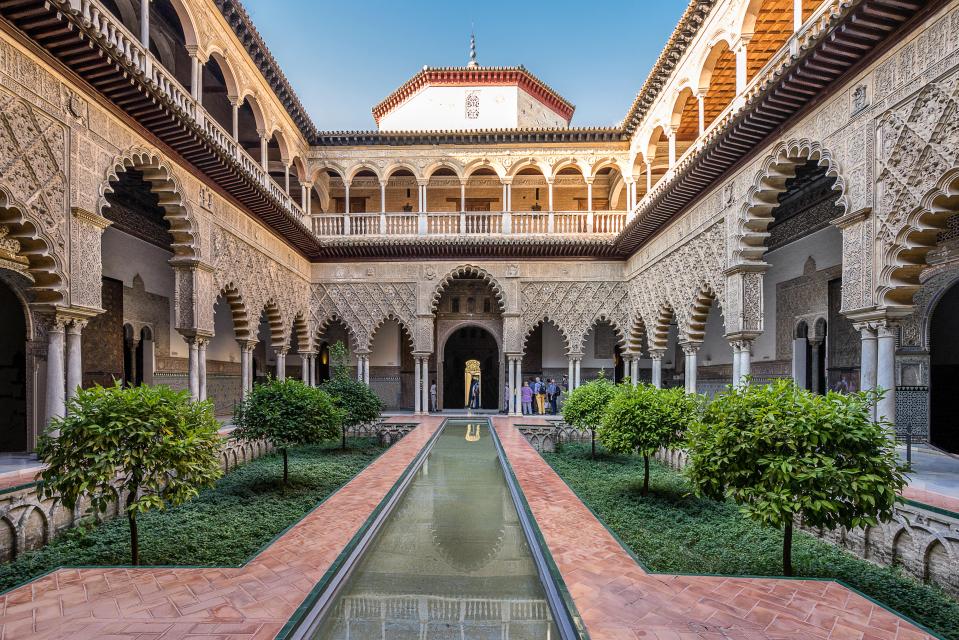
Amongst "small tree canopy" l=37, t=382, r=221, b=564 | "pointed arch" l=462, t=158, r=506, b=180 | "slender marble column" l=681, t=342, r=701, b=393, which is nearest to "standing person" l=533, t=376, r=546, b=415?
"slender marble column" l=681, t=342, r=701, b=393

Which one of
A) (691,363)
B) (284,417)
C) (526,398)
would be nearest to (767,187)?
(691,363)

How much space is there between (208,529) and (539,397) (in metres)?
11.9

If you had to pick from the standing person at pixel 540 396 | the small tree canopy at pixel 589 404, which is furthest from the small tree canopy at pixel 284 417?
the standing person at pixel 540 396

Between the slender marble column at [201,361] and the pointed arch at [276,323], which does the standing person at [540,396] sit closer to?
the pointed arch at [276,323]

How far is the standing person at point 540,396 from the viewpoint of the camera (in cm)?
1644

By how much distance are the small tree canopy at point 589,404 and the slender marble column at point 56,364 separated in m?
7.54

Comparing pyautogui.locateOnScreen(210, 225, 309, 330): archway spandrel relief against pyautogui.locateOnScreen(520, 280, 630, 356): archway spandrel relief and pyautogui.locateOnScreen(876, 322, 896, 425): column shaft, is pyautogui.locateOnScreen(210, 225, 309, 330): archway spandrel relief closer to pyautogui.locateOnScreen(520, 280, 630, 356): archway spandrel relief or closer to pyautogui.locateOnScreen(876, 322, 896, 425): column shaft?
pyautogui.locateOnScreen(520, 280, 630, 356): archway spandrel relief

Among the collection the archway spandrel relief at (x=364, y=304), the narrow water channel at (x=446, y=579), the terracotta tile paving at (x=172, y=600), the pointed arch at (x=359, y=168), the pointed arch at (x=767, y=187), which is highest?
the pointed arch at (x=359, y=168)

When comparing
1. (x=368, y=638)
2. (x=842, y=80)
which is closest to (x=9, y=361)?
(x=368, y=638)

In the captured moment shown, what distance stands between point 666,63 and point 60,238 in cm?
1133

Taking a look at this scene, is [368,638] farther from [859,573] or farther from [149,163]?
[149,163]

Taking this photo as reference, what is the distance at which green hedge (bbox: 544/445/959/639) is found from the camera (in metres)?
3.89

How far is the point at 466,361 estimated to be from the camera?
754 inches

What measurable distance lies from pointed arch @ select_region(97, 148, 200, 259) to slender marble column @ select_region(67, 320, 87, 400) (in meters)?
1.82
